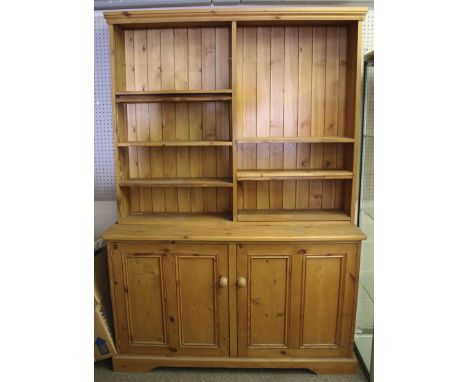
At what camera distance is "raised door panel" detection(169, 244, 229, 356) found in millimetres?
2318

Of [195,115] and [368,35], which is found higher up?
[368,35]

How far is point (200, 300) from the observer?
2365mm

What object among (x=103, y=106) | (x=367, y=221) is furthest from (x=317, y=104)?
(x=103, y=106)

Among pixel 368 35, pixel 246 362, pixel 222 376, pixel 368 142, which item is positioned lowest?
pixel 222 376

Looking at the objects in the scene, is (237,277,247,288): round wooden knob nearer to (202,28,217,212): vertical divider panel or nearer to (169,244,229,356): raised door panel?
(169,244,229,356): raised door panel

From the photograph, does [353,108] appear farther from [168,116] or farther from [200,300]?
[200,300]

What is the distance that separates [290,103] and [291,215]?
0.83 metres

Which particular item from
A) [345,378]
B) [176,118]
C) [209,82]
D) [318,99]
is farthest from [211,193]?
[345,378]

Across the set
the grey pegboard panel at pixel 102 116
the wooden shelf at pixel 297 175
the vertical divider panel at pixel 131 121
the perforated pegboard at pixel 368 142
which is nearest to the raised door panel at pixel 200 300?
the wooden shelf at pixel 297 175

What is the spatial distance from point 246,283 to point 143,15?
1.90m

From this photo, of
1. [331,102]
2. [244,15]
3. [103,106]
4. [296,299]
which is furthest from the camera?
[103,106]

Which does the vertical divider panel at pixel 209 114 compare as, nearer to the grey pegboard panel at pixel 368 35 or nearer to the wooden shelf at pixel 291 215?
the wooden shelf at pixel 291 215

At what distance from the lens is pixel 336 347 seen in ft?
7.85
